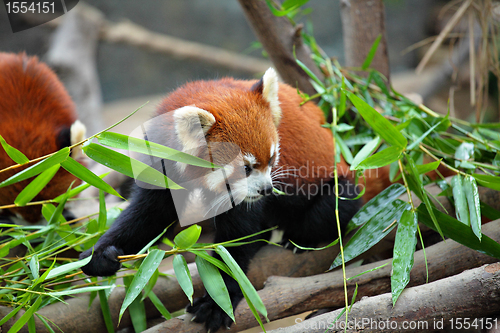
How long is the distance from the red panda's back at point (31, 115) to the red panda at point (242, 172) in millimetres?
673

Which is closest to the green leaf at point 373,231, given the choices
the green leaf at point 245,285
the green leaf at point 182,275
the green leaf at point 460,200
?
the green leaf at point 460,200

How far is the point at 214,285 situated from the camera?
1354mm

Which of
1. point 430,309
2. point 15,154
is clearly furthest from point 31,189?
point 430,309

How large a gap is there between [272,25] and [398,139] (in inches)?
47.8

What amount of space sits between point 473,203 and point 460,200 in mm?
69

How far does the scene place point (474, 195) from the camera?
1.55 meters

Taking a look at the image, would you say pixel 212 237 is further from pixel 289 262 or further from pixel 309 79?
pixel 309 79

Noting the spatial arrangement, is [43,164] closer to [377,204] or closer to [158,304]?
[158,304]

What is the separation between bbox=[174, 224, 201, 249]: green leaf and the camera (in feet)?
4.25

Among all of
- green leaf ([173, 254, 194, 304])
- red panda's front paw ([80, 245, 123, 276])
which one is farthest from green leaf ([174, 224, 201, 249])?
red panda's front paw ([80, 245, 123, 276])

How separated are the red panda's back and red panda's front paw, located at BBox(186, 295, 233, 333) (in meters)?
1.14

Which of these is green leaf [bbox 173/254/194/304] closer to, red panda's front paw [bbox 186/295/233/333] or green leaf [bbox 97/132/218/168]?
red panda's front paw [bbox 186/295/233/333]

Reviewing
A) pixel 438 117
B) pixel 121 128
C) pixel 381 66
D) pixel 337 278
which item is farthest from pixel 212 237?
pixel 121 128

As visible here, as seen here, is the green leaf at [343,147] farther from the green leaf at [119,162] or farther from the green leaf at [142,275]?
the green leaf at [142,275]
